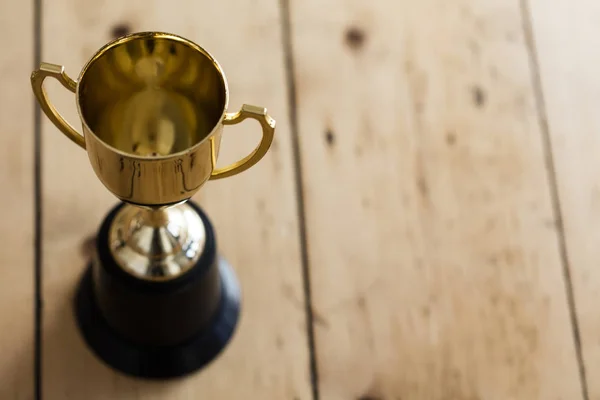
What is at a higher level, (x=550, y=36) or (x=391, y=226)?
(x=550, y=36)

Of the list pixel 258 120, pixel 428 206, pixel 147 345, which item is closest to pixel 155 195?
pixel 258 120

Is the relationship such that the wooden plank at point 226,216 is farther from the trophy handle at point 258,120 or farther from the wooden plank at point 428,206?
the trophy handle at point 258,120

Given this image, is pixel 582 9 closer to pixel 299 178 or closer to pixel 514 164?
pixel 514 164

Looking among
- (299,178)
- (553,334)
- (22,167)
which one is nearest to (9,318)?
(22,167)

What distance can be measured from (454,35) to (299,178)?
0.23 meters

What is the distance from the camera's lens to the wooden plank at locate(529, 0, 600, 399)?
0.76 metres

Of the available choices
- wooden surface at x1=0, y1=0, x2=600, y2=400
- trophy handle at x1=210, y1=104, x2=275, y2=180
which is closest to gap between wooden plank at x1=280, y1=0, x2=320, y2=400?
wooden surface at x1=0, y1=0, x2=600, y2=400

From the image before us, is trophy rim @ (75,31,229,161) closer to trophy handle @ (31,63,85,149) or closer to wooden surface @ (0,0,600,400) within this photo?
trophy handle @ (31,63,85,149)

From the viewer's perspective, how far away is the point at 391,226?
0.77 meters

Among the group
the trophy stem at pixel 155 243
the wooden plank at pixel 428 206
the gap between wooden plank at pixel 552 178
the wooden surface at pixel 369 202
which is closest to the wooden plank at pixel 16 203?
the wooden surface at pixel 369 202

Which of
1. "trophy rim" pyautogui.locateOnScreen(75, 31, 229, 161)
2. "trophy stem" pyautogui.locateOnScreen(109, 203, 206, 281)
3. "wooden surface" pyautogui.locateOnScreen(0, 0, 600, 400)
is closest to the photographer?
"trophy rim" pyautogui.locateOnScreen(75, 31, 229, 161)

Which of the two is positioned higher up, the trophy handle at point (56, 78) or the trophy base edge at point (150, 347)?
the trophy handle at point (56, 78)

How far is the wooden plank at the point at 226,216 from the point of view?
704mm

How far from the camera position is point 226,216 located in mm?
764
